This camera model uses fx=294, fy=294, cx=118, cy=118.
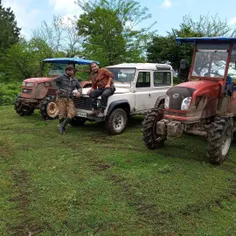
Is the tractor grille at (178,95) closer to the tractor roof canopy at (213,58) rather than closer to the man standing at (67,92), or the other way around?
the tractor roof canopy at (213,58)

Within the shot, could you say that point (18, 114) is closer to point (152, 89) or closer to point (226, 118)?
point (152, 89)

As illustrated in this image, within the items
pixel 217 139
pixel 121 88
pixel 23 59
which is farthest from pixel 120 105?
pixel 23 59

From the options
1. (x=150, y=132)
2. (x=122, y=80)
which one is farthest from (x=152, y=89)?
(x=150, y=132)

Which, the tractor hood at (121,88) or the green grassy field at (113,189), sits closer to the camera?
the green grassy field at (113,189)

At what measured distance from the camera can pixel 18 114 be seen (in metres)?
10.8

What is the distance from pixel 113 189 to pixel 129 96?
13.1 feet

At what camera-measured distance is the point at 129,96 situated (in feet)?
26.2

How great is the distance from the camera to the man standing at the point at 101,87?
24.0ft

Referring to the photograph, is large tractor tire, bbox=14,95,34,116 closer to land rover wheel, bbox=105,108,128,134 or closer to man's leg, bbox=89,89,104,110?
man's leg, bbox=89,89,104,110

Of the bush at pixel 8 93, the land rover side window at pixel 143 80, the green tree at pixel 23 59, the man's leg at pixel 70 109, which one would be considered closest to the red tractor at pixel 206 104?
the land rover side window at pixel 143 80

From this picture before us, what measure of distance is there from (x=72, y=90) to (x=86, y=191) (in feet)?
12.7

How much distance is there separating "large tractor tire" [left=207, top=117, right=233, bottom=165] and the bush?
37.9ft

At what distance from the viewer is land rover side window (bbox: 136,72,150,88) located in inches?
326

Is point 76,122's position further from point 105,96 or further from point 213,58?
point 213,58
